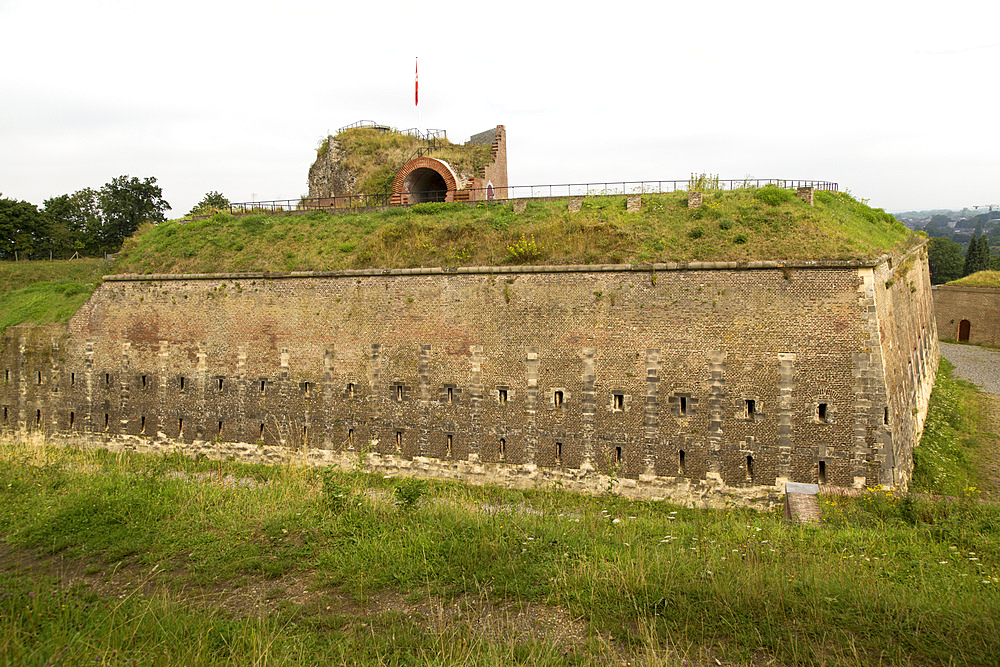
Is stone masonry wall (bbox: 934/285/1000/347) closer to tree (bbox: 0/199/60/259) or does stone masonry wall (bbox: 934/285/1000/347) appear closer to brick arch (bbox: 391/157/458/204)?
brick arch (bbox: 391/157/458/204)

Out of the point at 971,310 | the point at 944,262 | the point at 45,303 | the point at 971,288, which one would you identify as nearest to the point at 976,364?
the point at 971,310

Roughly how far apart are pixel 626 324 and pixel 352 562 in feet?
31.5

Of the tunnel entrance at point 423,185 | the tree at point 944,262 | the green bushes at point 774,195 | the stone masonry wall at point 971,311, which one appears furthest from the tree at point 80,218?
the tree at point 944,262

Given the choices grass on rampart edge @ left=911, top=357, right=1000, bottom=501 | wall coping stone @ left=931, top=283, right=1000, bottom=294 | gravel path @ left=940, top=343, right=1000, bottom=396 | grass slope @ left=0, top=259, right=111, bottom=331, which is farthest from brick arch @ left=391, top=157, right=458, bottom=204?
wall coping stone @ left=931, top=283, right=1000, bottom=294

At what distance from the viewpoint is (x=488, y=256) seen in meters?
17.3

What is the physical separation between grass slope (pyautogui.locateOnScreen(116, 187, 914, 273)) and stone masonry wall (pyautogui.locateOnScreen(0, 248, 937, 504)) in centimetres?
72

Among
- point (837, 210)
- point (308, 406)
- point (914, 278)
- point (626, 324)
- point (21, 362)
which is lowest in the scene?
point (308, 406)

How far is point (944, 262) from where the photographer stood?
68.6 m

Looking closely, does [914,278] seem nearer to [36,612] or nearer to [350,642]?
[350,642]

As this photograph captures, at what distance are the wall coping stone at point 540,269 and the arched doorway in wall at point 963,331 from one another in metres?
31.5

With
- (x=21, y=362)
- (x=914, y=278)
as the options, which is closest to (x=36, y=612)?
(x=21, y=362)

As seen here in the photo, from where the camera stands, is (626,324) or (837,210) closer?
(626,324)

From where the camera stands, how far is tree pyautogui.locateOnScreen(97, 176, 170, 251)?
133 feet

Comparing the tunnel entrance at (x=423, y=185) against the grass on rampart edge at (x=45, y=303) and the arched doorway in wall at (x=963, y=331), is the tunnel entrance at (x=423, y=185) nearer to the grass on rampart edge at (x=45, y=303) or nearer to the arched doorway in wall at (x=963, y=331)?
the grass on rampart edge at (x=45, y=303)
